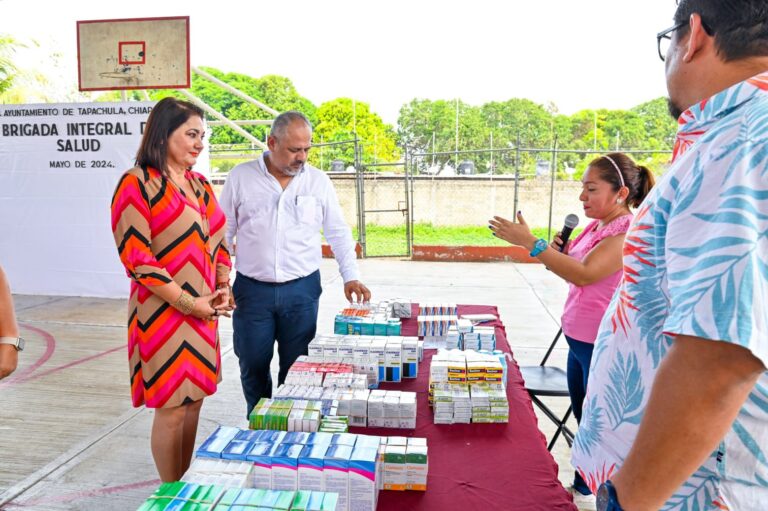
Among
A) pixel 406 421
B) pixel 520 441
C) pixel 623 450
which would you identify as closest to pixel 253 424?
pixel 406 421

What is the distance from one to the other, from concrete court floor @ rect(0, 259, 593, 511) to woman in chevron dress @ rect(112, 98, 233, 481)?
0.87 metres

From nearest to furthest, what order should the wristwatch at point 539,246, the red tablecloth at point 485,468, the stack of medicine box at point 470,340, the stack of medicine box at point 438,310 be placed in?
the red tablecloth at point 485,468 < the stack of medicine box at point 470,340 < the wristwatch at point 539,246 < the stack of medicine box at point 438,310

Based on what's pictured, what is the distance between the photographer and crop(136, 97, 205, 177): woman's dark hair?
7.93 feet

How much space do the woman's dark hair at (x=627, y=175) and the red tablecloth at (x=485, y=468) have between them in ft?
4.13

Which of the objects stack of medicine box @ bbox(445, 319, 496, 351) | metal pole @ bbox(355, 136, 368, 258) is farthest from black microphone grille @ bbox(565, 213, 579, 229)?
metal pole @ bbox(355, 136, 368, 258)

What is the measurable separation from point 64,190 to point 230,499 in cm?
793

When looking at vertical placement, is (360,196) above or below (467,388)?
above

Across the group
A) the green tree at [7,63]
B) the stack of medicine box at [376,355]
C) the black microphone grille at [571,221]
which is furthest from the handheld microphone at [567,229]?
the green tree at [7,63]

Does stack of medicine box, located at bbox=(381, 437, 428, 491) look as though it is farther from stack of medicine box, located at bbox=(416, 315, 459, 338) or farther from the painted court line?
the painted court line

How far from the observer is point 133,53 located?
8297 mm

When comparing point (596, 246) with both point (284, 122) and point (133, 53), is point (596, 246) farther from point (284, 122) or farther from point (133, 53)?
point (133, 53)

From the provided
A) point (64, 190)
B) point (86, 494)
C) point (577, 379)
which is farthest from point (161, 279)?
point (64, 190)

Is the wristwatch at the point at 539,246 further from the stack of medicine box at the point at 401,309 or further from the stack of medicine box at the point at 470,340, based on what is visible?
the stack of medicine box at the point at 401,309

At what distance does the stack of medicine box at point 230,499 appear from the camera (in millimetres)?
1267
